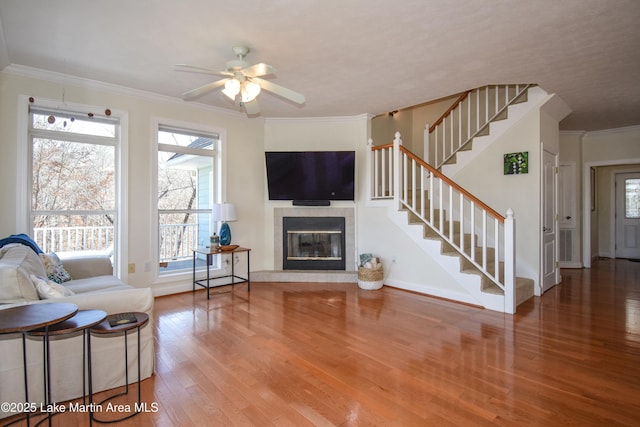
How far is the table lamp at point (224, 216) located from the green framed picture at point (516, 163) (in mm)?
3890

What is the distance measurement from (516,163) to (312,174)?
2.88 metres

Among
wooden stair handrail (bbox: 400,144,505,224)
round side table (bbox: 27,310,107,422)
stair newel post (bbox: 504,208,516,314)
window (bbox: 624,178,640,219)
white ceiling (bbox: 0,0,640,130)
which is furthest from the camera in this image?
window (bbox: 624,178,640,219)

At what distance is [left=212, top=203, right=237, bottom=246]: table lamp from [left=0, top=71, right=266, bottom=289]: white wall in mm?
459

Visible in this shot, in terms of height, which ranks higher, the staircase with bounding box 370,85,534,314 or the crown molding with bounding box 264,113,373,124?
the crown molding with bounding box 264,113,373,124

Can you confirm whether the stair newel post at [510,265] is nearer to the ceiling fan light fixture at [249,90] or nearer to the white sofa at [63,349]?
the ceiling fan light fixture at [249,90]

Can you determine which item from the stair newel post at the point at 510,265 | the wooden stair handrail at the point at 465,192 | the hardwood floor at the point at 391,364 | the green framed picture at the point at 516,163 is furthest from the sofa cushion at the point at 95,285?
the green framed picture at the point at 516,163

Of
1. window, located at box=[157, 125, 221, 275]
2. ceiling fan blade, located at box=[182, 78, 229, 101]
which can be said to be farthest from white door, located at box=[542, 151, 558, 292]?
window, located at box=[157, 125, 221, 275]

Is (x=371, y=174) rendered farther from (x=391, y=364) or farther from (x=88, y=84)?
(x=88, y=84)

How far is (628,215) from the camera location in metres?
7.63

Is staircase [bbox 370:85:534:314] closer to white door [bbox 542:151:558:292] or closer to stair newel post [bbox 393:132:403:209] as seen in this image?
stair newel post [bbox 393:132:403:209]

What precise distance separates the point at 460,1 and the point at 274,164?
3.39 metres

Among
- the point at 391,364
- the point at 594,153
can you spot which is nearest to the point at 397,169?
the point at 391,364

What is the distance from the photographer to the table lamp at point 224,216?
4.53 metres

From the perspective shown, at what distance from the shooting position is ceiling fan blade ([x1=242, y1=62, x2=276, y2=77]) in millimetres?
2582
